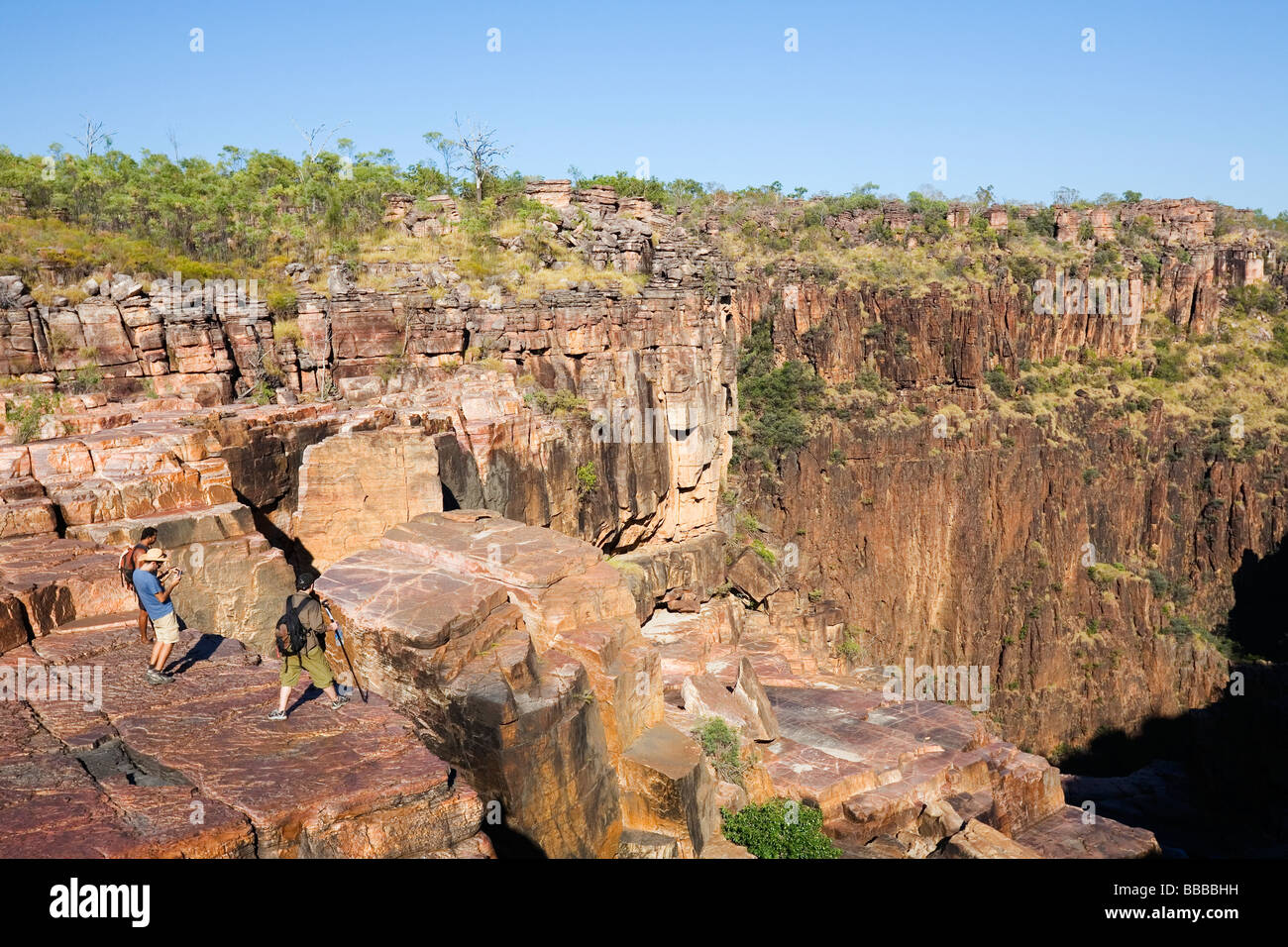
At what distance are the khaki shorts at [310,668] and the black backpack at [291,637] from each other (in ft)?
0.16

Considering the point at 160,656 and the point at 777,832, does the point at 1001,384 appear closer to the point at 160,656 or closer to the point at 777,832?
the point at 777,832

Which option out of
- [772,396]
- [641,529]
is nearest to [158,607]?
[641,529]

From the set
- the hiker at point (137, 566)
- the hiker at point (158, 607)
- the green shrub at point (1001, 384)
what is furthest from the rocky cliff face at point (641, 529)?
the green shrub at point (1001, 384)

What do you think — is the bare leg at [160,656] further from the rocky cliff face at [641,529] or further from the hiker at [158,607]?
the rocky cliff face at [641,529]

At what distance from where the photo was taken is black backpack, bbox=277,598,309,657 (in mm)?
7000

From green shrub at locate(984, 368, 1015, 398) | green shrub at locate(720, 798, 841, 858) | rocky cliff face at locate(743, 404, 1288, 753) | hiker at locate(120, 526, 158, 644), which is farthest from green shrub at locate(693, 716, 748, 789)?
green shrub at locate(984, 368, 1015, 398)

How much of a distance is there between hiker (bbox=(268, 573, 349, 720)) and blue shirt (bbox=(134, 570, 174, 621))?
3.51 ft

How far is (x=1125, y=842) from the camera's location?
18000mm

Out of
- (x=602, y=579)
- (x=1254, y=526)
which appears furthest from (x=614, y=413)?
(x=1254, y=526)

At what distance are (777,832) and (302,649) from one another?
8.33m

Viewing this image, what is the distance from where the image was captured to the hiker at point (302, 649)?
22.9ft

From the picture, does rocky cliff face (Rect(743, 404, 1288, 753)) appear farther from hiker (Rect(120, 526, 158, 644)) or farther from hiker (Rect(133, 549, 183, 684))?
hiker (Rect(133, 549, 183, 684))

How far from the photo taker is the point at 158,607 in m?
7.51
